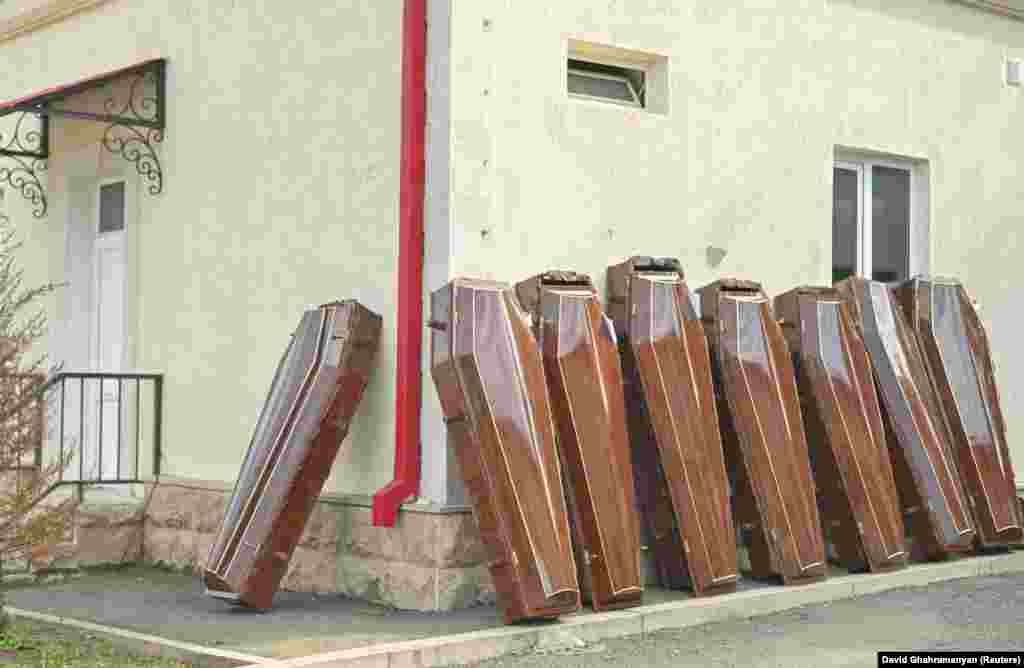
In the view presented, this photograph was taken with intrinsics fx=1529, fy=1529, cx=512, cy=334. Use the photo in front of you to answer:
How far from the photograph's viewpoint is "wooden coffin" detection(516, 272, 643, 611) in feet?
27.4

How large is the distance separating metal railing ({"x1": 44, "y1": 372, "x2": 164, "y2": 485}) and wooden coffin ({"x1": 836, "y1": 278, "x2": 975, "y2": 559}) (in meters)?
5.03

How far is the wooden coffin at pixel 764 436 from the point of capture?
9.32 meters

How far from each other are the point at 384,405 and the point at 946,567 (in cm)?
392

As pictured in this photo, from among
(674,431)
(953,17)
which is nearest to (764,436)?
(674,431)

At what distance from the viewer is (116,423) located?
12062 millimetres

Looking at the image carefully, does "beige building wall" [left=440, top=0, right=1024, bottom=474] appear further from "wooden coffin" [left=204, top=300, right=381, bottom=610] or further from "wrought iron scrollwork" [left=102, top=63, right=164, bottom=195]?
"wrought iron scrollwork" [left=102, top=63, right=164, bottom=195]

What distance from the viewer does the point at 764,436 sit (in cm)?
934

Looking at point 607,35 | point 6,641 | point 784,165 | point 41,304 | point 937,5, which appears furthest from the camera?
point 41,304

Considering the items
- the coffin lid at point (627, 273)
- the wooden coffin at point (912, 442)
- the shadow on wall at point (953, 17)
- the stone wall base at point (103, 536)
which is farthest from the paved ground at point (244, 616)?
the shadow on wall at point (953, 17)

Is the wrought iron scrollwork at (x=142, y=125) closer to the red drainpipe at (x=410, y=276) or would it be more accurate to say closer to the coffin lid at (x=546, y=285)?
the red drainpipe at (x=410, y=276)

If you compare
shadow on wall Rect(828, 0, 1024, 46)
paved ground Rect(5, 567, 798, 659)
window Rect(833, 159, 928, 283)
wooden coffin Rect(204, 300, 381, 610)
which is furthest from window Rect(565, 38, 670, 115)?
paved ground Rect(5, 567, 798, 659)

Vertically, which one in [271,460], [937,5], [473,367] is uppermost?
[937,5]

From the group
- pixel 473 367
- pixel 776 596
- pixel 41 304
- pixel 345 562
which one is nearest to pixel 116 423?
pixel 41 304

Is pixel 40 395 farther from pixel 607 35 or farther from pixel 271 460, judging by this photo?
pixel 607 35
